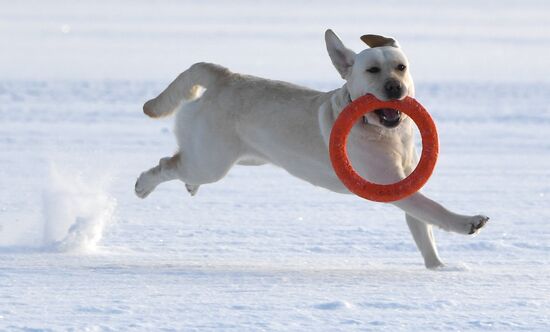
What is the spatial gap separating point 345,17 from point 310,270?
37.5 metres

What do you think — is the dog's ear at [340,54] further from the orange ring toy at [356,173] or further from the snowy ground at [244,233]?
the snowy ground at [244,233]

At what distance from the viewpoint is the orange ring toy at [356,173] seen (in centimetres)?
602

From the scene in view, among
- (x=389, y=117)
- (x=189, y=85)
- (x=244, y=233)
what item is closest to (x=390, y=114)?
(x=389, y=117)

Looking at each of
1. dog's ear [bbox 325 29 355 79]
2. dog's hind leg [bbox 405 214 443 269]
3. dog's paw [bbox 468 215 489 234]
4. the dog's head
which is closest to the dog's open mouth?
the dog's head

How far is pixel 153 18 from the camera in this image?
4516cm

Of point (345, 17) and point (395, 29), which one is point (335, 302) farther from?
point (345, 17)

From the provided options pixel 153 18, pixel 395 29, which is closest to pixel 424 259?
pixel 395 29

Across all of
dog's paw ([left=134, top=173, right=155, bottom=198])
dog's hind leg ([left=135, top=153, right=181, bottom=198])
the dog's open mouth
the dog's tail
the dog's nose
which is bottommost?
dog's paw ([left=134, top=173, right=155, bottom=198])

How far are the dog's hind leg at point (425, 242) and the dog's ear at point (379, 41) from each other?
962mm

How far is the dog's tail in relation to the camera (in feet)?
24.0

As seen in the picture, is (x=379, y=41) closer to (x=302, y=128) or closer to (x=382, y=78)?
(x=382, y=78)

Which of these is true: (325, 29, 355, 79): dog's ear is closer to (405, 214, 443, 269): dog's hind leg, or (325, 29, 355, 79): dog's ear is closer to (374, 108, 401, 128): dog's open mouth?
(374, 108, 401, 128): dog's open mouth

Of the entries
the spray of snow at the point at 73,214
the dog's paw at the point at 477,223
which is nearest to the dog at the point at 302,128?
the dog's paw at the point at 477,223

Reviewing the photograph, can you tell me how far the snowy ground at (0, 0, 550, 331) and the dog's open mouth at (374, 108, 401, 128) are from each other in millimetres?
770
